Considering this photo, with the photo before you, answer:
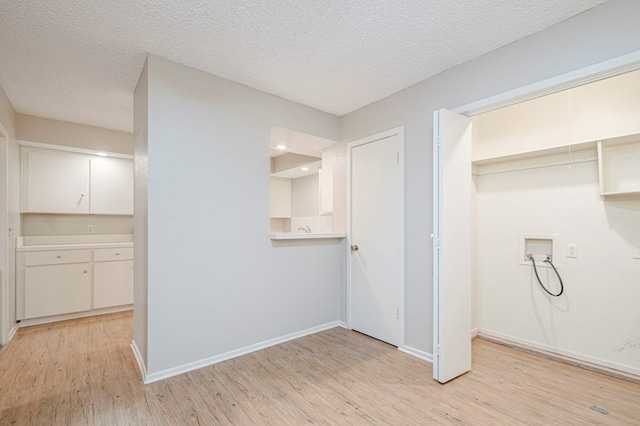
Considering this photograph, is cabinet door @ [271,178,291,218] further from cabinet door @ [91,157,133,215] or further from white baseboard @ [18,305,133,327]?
white baseboard @ [18,305,133,327]

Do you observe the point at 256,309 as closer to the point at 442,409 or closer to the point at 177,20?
the point at 442,409

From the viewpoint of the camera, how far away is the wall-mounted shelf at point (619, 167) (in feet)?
7.66

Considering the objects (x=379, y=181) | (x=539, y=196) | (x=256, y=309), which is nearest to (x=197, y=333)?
(x=256, y=309)

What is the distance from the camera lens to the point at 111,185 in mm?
4270

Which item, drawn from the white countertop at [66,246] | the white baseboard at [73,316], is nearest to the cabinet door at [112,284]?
the white baseboard at [73,316]

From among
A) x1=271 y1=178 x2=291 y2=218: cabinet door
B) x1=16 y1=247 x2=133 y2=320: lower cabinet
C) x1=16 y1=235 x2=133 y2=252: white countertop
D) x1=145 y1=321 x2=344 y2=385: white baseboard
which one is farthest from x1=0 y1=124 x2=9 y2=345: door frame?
x1=271 y1=178 x2=291 y2=218: cabinet door

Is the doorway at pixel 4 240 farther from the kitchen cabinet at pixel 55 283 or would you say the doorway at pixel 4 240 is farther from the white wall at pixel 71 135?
the white wall at pixel 71 135

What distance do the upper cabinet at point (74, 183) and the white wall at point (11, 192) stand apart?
0.59 ft

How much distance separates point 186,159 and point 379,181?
1.85m

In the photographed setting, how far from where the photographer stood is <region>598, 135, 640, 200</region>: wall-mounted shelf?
7.66 feet

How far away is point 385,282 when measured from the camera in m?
3.08

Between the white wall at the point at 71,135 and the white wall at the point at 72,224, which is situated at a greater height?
the white wall at the point at 71,135

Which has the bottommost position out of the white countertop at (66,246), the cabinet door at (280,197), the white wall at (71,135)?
the white countertop at (66,246)

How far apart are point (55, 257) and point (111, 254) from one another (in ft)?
1.86
